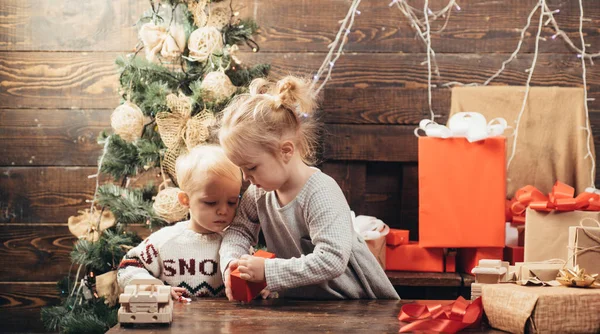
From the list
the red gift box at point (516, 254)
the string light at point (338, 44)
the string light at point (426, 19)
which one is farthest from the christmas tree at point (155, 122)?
the red gift box at point (516, 254)

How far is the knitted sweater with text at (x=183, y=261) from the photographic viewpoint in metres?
2.06

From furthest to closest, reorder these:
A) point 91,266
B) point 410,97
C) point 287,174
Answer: point 410,97 → point 91,266 → point 287,174

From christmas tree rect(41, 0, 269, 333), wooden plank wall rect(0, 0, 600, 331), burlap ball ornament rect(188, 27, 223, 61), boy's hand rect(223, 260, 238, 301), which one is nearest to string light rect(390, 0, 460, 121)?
wooden plank wall rect(0, 0, 600, 331)

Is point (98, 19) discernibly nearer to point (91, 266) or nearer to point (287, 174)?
point (91, 266)

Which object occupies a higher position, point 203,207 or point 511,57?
point 511,57

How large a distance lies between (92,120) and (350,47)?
A: 3.93ft

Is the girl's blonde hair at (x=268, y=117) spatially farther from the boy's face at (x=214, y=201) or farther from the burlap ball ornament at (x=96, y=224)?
the burlap ball ornament at (x=96, y=224)

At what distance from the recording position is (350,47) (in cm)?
329

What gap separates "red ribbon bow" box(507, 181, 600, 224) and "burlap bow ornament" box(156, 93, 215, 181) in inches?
46.1

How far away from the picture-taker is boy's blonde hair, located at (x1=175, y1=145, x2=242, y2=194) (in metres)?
2.01

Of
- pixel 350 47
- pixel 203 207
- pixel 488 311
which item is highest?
pixel 350 47

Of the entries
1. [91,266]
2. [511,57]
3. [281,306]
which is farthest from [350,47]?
[281,306]

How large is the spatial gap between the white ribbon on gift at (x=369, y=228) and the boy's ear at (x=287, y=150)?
988mm

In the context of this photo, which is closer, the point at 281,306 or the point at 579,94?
the point at 281,306
